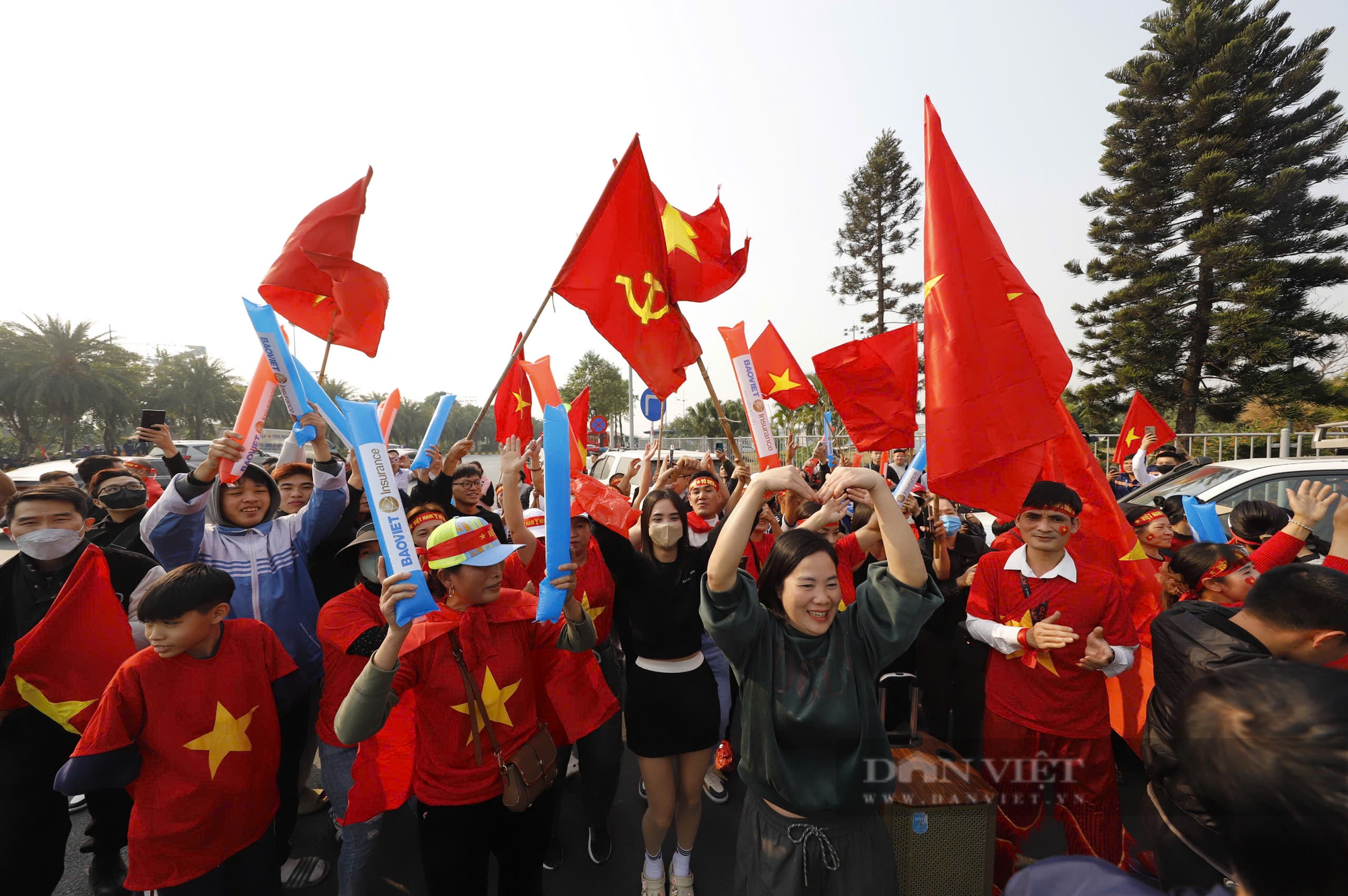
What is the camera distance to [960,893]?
2330mm

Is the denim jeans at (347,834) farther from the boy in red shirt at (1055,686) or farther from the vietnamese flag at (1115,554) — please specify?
the vietnamese flag at (1115,554)

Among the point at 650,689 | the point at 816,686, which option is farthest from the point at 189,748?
the point at 816,686

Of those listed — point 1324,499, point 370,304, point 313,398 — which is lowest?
point 1324,499

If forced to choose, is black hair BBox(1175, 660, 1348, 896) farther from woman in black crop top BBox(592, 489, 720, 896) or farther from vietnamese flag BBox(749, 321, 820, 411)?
vietnamese flag BBox(749, 321, 820, 411)

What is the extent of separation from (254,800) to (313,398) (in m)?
1.49

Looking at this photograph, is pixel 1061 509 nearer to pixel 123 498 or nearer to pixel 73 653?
pixel 73 653

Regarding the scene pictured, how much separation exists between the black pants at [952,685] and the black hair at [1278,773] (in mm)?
2826

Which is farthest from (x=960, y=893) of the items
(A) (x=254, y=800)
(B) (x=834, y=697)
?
(A) (x=254, y=800)

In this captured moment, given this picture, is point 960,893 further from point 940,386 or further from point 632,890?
point 940,386

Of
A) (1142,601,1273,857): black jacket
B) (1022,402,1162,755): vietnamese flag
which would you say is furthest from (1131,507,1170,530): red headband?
(1142,601,1273,857): black jacket

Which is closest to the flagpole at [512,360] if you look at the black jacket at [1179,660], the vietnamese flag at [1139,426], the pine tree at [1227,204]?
the black jacket at [1179,660]

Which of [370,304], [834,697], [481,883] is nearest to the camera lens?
[834,697]

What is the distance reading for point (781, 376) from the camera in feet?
18.4

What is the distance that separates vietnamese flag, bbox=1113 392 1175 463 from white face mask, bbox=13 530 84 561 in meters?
9.40
